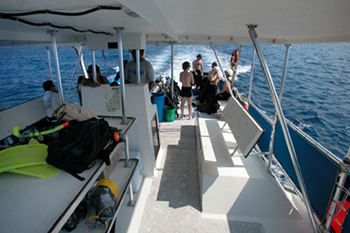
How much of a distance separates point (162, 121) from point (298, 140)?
3376mm

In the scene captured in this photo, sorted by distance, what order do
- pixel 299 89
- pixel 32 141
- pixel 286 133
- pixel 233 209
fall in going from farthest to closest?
Result: 1. pixel 299 89
2. pixel 233 209
3. pixel 286 133
4. pixel 32 141

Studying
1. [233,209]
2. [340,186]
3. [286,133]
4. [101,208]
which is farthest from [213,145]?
[101,208]

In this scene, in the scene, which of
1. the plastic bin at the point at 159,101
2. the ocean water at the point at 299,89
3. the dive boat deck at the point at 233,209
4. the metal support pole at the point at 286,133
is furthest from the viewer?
the ocean water at the point at 299,89

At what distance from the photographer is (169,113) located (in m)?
5.00

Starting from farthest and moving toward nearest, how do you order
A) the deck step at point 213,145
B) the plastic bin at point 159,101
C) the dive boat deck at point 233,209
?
the plastic bin at point 159,101 → the deck step at point 213,145 → the dive boat deck at point 233,209

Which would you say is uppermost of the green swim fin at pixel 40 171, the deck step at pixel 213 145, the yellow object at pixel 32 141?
the yellow object at pixel 32 141

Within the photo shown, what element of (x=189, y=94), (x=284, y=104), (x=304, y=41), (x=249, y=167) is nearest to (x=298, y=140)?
(x=249, y=167)

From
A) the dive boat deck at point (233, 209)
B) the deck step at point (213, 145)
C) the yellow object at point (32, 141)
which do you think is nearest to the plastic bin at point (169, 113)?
the deck step at point (213, 145)

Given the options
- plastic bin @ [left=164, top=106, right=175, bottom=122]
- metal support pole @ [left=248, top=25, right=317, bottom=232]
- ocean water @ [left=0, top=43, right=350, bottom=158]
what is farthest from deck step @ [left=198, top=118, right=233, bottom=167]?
ocean water @ [left=0, top=43, right=350, bottom=158]

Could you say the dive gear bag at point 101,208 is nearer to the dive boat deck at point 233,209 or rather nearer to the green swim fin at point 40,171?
the green swim fin at point 40,171

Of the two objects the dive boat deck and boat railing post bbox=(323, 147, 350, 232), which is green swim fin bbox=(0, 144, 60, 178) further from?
boat railing post bbox=(323, 147, 350, 232)

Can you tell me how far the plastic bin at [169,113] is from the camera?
500 cm

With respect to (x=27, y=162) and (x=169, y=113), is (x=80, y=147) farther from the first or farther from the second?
(x=169, y=113)

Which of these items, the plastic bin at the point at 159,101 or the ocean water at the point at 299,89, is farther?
the ocean water at the point at 299,89
